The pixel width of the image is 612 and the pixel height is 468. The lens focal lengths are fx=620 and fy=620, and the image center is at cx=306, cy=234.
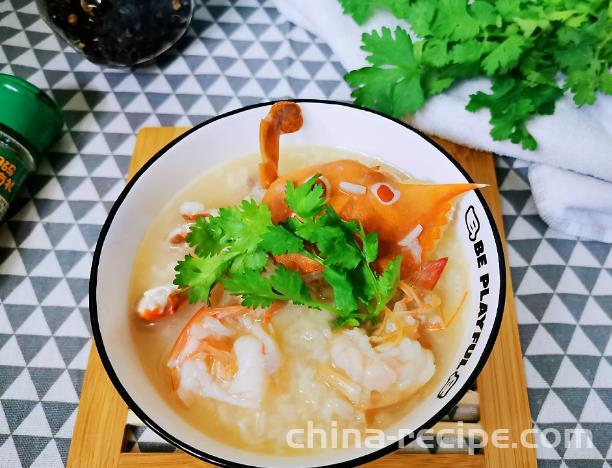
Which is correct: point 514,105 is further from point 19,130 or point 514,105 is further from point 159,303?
point 19,130

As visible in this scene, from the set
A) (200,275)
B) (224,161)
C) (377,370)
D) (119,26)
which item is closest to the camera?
(377,370)

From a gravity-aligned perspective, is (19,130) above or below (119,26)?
below

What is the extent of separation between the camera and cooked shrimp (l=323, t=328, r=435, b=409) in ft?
3.37

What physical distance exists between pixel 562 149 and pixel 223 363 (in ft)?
3.15

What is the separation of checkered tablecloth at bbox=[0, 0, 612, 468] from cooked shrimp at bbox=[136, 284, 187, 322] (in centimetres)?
25

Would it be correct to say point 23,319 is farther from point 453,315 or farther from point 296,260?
Answer: point 453,315

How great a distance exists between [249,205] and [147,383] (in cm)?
36

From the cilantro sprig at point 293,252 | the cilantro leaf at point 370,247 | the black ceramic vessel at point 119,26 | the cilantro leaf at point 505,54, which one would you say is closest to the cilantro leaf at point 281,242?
the cilantro sprig at point 293,252

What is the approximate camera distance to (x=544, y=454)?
124cm

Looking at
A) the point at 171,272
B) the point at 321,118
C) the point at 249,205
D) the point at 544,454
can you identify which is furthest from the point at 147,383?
the point at 544,454

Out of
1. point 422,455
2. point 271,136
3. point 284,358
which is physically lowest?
point 422,455

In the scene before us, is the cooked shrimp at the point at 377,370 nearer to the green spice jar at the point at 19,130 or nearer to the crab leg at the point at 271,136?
the crab leg at the point at 271,136

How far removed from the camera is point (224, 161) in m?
1.39

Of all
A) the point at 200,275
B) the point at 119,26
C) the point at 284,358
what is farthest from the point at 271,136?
the point at 119,26
